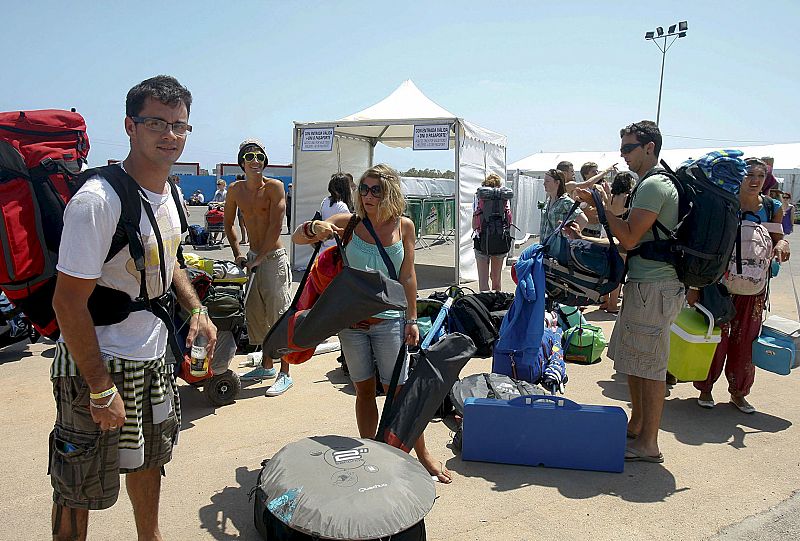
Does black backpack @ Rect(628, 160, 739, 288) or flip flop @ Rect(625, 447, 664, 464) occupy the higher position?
black backpack @ Rect(628, 160, 739, 288)

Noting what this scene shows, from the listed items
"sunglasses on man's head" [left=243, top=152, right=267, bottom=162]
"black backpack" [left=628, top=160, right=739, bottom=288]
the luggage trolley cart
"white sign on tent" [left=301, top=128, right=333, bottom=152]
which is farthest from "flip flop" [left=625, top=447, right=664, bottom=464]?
the luggage trolley cart

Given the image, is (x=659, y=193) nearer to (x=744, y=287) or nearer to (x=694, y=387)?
(x=744, y=287)

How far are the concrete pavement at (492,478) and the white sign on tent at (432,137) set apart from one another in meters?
6.36

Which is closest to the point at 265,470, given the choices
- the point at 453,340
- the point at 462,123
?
the point at 453,340

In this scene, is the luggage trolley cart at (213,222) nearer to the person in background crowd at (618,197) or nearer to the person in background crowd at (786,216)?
the person in background crowd at (618,197)

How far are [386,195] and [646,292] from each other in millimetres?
1847

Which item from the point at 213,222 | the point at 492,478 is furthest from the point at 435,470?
the point at 213,222

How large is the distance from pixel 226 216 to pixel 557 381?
3.44 meters

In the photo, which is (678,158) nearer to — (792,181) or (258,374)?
(792,181)

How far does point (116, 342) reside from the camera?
2.34 meters

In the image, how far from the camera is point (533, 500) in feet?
12.0

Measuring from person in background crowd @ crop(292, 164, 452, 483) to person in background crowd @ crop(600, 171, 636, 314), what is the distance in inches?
54.9

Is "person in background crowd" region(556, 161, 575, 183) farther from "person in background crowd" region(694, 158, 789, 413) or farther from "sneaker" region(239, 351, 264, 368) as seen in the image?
"sneaker" region(239, 351, 264, 368)

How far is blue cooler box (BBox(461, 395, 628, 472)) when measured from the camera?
399cm
